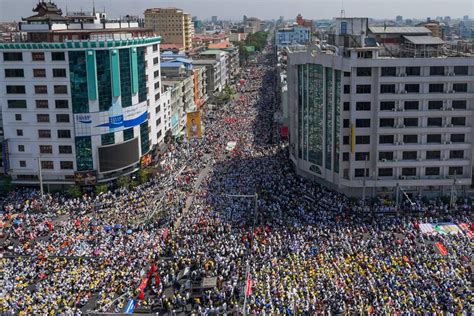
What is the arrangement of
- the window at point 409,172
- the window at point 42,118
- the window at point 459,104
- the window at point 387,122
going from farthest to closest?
the window at point 42,118 < the window at point 409,172 < the window at point 387,122 < the window at point 459,104

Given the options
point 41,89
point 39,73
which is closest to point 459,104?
point 41,89

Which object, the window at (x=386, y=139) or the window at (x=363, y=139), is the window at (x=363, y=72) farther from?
the window at (x=386, y=139)

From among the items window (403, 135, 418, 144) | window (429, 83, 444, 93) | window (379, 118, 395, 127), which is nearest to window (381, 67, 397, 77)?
window (429, 83, 444, 93)

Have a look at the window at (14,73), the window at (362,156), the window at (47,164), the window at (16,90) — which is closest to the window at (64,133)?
the window at (47,164)

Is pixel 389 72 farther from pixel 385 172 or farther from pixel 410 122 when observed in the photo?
pixel 385 172

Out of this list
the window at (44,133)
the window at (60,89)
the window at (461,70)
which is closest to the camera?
the window at (461,70)

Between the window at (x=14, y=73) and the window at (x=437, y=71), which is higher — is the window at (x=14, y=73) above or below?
above

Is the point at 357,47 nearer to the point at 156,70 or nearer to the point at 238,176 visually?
the point at 238,176
